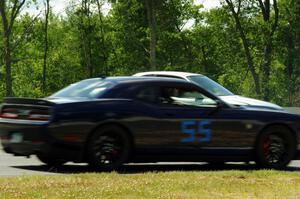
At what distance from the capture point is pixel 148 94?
1245 cm

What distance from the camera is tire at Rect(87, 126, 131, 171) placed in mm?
11750

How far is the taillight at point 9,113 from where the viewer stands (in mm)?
12016

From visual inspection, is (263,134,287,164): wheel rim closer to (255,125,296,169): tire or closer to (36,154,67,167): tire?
(255,125,296,169): tire

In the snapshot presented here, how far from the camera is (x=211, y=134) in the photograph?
1261cm

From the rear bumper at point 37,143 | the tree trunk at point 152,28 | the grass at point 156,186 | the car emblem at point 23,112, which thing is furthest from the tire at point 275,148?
the tree trunk at point 152,28

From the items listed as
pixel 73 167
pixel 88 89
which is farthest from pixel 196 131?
pixel 73 167

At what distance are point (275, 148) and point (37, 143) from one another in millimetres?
4173

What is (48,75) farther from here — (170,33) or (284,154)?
(284,154)

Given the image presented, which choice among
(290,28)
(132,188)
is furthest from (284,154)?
(290,28)

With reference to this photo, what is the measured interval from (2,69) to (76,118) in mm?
70254

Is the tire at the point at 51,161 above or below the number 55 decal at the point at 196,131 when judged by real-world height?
below

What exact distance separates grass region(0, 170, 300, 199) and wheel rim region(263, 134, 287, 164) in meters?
1.92

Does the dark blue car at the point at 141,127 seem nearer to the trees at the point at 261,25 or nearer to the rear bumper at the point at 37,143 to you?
the rear bumper at the point at 37,143

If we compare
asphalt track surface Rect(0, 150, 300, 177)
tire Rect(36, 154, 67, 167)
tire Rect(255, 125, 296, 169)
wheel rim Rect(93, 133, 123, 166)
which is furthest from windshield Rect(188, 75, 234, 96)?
wheel rim Rect(93, 133, 123, 166)
